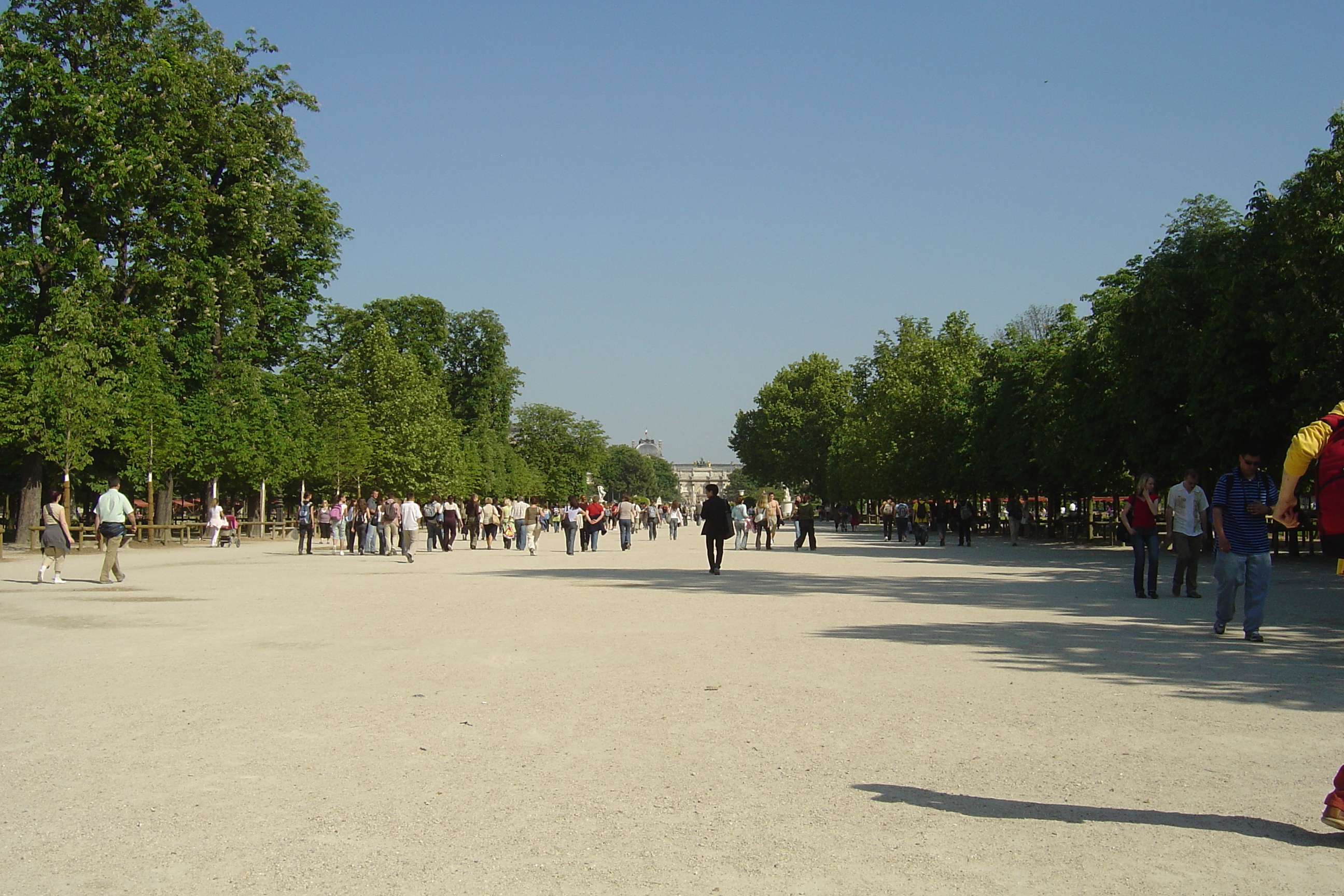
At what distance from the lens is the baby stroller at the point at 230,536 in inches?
1609

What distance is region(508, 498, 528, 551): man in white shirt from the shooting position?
36.6m

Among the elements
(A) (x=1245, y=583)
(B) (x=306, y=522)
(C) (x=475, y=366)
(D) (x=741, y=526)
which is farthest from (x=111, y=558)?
(C) (x=475, y=366)

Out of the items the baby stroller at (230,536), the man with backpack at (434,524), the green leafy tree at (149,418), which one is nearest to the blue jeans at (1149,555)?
the man with backpack at (434,524)

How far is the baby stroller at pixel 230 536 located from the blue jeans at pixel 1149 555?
30.8 metres

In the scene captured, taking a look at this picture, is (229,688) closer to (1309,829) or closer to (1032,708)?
(1032,708)

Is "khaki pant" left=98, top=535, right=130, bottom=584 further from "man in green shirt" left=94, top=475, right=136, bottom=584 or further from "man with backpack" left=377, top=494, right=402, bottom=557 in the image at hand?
"man with backpack" left=377, top=494, right=402, bottom=557

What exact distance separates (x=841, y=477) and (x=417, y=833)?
3339 inches

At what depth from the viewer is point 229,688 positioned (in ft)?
29.4

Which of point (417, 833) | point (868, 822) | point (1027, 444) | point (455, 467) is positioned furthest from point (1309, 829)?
point (455, 467)

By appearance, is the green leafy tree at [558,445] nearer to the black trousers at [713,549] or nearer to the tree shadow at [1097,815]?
the black trousers at [713,549]

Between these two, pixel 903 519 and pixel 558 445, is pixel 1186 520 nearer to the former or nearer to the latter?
pixel 903 519

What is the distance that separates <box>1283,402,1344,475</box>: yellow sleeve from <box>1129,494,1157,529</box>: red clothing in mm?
11745

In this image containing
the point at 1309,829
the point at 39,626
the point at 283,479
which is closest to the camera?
the point at 1309,829

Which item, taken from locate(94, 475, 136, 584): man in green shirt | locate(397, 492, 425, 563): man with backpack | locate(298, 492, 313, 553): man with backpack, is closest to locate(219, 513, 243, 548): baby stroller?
locate(298, 492, 313, 553): man with backpack
